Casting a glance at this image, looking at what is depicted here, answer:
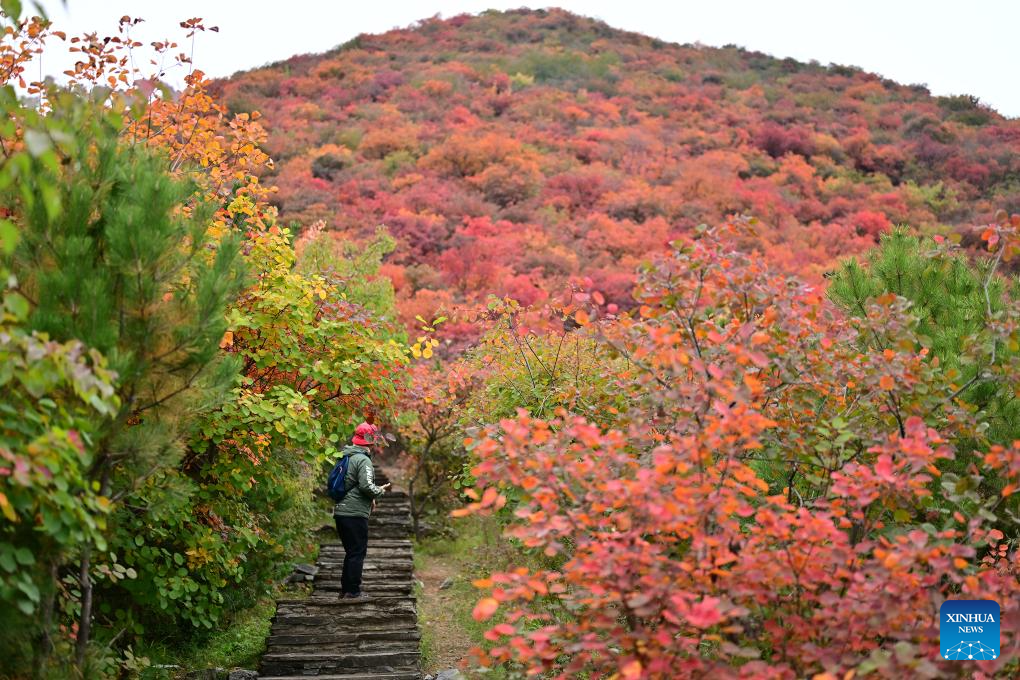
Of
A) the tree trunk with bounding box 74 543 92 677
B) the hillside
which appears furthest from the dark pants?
the hillside

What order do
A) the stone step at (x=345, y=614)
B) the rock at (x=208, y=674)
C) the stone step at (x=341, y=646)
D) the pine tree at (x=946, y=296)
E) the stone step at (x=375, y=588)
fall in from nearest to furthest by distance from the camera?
the pine tree at (x=946, y=296), the rock at (x=208, y=674), the stone step at (x=341, y=646), the stone step at (x=345, y=614), the stone step at (x=375, y=588)

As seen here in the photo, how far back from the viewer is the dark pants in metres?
7.10

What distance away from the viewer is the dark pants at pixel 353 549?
7102mm

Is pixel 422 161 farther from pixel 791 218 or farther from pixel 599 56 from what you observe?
pixel 599 56

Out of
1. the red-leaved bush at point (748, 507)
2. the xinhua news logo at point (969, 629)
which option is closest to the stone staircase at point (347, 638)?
the red-leaved bush at point (748, 507)

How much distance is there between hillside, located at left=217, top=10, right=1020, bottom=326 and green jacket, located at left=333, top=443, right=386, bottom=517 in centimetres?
1053

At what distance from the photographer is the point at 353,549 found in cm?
719

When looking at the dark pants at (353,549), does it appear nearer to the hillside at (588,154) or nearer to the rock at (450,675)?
the rock at (450,675)

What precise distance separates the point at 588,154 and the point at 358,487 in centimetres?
2589

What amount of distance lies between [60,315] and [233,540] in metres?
3.67

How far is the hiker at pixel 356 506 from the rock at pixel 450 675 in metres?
1.12

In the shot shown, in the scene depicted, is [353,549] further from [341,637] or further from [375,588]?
[375,588]

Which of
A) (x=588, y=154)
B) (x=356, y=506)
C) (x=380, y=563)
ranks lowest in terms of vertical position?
(x=380, y=563)

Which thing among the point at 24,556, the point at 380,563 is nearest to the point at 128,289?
the point at 24,556
